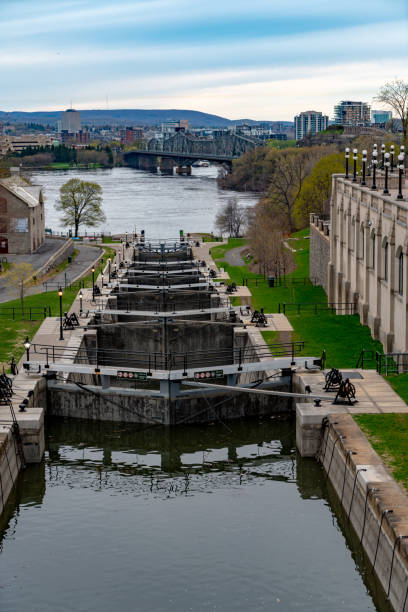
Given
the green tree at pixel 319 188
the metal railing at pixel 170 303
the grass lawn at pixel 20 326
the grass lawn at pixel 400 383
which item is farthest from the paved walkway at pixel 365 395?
the green tree at pixel 319 188

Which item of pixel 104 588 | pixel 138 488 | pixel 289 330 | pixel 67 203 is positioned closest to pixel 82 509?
pixel 138 488

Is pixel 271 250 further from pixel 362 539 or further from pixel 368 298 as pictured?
pixel 362 539

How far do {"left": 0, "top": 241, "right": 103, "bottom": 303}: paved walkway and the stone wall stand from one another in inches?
766

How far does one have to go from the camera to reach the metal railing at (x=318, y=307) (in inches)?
2138

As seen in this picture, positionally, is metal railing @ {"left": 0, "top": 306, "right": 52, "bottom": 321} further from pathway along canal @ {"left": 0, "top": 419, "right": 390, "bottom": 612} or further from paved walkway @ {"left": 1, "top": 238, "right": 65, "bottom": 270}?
paved walkway @ {"left": 1, "top": 238, "right": 65, "bottom": 270}

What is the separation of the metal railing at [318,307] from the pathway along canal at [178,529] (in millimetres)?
15761

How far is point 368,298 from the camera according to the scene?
5012 cm

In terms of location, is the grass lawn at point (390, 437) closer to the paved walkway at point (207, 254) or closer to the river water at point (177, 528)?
the river water at point (177, 528)

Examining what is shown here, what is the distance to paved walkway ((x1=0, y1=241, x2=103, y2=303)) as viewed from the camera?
67.5 m

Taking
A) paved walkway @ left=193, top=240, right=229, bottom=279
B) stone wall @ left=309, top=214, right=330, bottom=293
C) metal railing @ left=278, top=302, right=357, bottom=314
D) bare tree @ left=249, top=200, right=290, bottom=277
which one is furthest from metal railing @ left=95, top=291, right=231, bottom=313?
bare tree @ left=249, top=200, right=290, bottom=277

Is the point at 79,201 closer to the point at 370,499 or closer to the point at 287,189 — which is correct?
the point at 287,189

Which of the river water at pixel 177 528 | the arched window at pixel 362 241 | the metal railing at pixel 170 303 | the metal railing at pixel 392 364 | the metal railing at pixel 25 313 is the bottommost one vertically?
the river water at pixel 177 528

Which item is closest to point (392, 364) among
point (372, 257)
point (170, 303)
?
point (372, 257)

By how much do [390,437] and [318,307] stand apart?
97.1 feet
